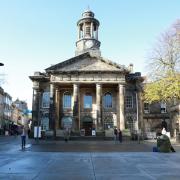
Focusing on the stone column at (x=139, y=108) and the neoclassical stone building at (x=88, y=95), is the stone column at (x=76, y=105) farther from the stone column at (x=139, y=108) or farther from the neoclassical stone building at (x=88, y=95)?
the stone column at (x=139, y=108)

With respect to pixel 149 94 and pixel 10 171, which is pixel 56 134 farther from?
pixel 10 171

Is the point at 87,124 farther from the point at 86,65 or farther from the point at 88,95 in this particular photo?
the point at 86,65

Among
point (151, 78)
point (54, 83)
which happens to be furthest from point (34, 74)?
point (151, 78)

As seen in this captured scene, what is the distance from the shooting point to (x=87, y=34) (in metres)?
60.2

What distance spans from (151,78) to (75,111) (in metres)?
16.6

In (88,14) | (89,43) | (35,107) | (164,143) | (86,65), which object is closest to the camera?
(164,143)

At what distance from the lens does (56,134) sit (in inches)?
1913

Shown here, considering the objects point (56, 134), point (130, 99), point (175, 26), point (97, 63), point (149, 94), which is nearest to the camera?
point (175, 26)

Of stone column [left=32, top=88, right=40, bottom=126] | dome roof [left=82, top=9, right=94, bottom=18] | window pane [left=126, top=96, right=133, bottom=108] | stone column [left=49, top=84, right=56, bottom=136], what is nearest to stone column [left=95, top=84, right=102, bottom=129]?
stone column [left=49, top=84, right=56, bottom=136]

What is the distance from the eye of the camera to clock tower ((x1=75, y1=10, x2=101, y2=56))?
194ft

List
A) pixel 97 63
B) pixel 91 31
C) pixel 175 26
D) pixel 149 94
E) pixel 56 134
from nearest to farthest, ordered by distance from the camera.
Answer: pixel 175 26
pixel 149 94
pixel 56 134
pixel 97 63
pixel 91 31

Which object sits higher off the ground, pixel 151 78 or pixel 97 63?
pixel 97 63

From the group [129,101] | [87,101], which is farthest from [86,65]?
[129,101]

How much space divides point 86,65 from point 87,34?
1029cm
